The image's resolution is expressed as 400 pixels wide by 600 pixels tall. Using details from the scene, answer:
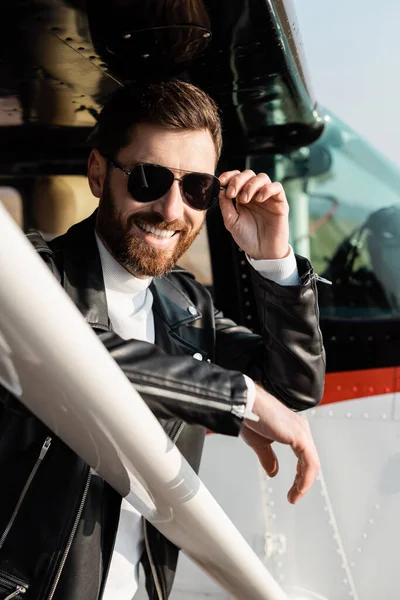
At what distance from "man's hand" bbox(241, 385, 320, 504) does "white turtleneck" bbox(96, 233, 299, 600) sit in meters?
0.34

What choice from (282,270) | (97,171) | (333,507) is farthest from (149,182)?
(333,507)

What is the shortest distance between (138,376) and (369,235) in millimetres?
1514

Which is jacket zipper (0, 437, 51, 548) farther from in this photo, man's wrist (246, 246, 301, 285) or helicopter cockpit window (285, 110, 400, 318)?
helicopter cockpit window (285, 110, 400, 318)

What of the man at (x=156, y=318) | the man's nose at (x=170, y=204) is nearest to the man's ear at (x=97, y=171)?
the man at (x=156, y=318)

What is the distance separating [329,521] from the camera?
242 cm

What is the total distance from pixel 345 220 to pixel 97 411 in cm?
168

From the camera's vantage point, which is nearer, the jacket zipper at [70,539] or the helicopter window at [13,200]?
the jacket zipper at [70,539]

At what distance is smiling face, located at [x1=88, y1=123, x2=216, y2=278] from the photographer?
1586 mm

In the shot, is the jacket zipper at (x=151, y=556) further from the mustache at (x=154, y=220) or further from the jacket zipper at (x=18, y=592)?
the mustache at (x=154, y=220)

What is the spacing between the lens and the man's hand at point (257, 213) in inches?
60.1

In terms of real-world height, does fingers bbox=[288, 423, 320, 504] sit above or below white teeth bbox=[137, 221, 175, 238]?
below

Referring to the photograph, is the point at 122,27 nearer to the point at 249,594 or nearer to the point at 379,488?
the point at 249,594

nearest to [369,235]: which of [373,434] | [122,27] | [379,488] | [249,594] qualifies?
[373,434]

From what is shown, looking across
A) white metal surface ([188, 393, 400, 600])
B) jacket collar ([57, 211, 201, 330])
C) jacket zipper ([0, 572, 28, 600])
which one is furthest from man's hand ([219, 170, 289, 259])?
white metal surface ([188, 393, 400, 600])
